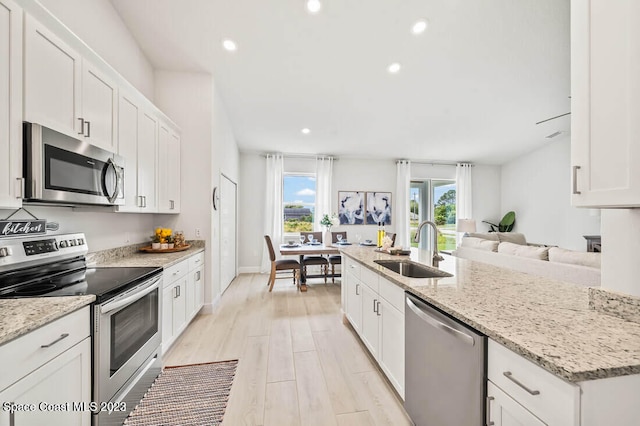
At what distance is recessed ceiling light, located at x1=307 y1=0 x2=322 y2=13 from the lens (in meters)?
2.36

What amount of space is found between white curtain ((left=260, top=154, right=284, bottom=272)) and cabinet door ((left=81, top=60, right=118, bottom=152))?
12.5 ft

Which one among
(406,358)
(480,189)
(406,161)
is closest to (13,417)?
(406,358)

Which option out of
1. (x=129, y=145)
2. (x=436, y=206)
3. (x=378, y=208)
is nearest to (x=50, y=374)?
(x=129, y=145)

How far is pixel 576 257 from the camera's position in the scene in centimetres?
277

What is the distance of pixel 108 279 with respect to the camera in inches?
62.6

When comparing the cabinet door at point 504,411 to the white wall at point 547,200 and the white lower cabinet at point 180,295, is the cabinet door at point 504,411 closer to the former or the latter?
the white lower cabinet at point 180,295

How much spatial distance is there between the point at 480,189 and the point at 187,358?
765cm

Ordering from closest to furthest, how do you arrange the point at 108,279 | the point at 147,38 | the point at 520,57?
the point at 108,279
the point at 147,38
the point at 520,57

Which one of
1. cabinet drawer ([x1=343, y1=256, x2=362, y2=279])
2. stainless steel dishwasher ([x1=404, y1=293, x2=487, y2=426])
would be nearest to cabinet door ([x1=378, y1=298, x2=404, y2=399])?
stainless steel dishwasher ([x1=404, y1=293, x2=487, y2=426])

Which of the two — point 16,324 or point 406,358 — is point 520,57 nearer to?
point 406,358

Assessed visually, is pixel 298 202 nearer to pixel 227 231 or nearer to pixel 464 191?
pixel 227 231

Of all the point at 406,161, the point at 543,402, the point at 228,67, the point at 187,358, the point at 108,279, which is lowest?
the point at 187,358

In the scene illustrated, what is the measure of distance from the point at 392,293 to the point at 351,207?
466 centimetres

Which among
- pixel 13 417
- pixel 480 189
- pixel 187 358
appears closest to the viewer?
pixel 13 417
